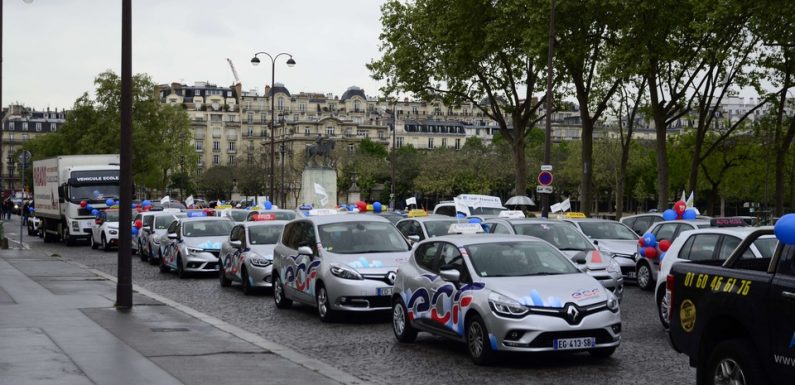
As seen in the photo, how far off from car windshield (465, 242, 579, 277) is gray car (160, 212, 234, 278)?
14017mm

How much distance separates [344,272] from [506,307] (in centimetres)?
498

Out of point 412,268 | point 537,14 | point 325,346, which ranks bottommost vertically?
point 325,346

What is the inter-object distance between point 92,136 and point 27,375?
81.3 m

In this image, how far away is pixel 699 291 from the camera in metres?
8.70

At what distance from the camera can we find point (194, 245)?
26328mm

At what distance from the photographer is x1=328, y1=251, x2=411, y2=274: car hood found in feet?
53.6

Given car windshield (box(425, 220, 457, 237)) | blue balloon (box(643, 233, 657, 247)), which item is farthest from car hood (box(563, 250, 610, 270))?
car windshield (box(425, 220, 457, 237))

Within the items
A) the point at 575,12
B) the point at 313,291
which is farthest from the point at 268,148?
the point at 313,291

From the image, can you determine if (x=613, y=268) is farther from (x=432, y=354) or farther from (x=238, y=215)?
(x=238, y=215)

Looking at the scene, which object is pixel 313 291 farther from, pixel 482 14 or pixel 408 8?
pixel 408 8

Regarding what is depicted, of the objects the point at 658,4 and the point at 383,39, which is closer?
the point at 658,4

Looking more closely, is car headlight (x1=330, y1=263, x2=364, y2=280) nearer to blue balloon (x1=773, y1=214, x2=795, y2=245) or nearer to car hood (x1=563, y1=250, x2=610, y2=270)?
car hood (x1=563, y1=250, x2=610, y2=270)

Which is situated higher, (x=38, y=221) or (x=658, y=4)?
(x=658, y=4)

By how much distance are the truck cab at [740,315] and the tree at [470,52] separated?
3151 centimetres
